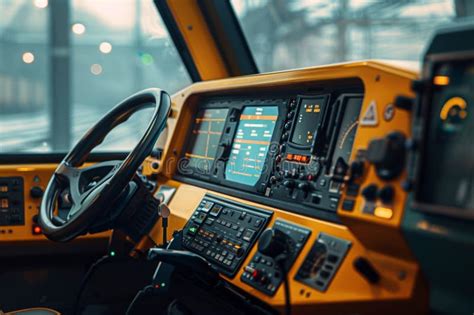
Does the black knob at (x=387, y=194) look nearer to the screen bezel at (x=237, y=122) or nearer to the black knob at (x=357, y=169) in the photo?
the black knob at (x=357, y=169)

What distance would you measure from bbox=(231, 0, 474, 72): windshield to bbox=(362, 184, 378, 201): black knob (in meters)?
0.56

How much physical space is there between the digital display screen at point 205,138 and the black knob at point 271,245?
0.87 metres

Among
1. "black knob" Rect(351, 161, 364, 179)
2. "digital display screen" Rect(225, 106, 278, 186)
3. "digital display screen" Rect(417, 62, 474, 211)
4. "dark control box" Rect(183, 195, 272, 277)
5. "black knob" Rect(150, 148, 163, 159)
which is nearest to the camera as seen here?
"digital display screen" Rect(417, 62, 474, 211)

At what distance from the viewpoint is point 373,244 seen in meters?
1.52

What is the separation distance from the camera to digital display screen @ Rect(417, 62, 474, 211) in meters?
1.25

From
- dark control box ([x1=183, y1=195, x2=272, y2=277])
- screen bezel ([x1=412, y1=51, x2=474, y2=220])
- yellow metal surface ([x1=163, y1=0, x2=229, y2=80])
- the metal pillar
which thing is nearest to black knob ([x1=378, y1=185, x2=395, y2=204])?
screen bezel ([x1=412, y1=51, x2=474, y2=220])

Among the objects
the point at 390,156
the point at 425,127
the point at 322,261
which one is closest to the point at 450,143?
the point at 425,127

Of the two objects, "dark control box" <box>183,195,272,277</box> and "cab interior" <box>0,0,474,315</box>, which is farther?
"dark control box" <box>183,195,272,277</box>

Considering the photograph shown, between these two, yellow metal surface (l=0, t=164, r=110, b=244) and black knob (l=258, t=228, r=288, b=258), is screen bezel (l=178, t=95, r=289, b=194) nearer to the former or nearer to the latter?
black knob (l=258, t=228, r=288, b=258)

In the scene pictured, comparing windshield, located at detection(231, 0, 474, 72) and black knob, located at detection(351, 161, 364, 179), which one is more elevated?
windshield, located at detection(231, 0, 474, 72)

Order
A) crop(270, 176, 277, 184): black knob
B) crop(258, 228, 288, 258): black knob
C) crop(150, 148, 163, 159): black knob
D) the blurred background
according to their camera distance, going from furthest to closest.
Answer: the blurred background → crop(150, 148, 163, 159): black knob → crop(270, 176, 277, 184): black knob → crop(258, 228, 288, 258): black knob

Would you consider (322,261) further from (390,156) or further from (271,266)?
(390,156)

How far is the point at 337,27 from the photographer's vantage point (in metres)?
2.59

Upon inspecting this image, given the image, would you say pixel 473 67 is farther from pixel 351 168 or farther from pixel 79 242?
pixel 79 242
